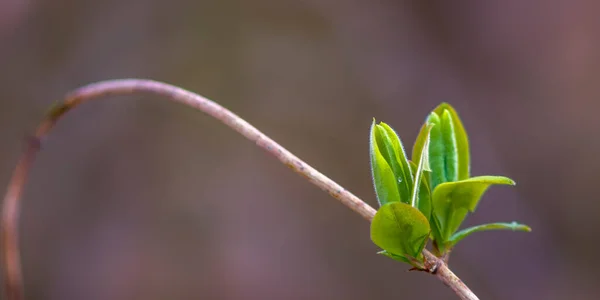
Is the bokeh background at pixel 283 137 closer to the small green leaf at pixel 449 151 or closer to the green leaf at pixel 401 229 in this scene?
the small green leaf at pixel 449 151

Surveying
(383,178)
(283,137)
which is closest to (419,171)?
(383,178)

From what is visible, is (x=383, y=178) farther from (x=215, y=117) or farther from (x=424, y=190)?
(x=215, y=117)

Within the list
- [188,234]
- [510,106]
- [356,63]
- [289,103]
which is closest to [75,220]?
[188,234]

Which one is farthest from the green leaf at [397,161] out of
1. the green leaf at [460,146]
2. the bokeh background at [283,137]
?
the bokeh background at [283,137]

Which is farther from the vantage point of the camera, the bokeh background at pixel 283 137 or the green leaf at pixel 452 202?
the bokeh background at pixel 283 137

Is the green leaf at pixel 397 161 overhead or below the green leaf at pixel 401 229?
overhead

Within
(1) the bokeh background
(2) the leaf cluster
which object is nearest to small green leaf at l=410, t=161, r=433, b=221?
(2) the leaf cluster
